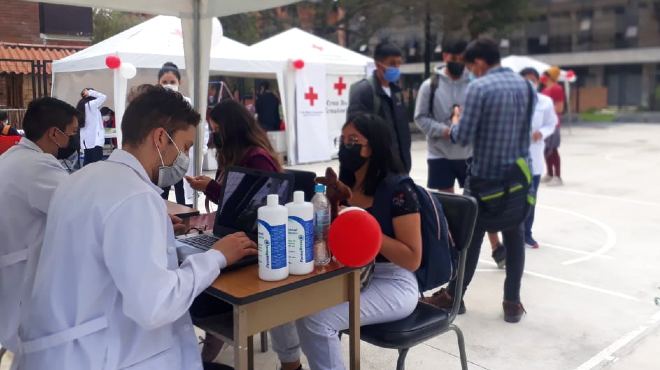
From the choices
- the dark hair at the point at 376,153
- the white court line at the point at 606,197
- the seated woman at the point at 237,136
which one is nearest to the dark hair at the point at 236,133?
the seated woman at the point at 237,136

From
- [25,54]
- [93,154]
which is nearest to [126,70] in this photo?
[93,154]

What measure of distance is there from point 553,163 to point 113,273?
796cm

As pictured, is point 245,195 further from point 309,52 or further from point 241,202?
point 309,52

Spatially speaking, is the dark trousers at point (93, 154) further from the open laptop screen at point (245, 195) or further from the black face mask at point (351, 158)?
the black face mask at point (351, 158)

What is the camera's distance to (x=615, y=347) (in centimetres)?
314

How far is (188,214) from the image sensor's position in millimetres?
2865

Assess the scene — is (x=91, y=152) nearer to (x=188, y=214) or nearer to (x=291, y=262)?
(x=188, y=214)

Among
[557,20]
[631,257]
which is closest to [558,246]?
[631,257]

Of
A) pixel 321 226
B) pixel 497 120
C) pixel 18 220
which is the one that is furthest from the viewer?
pixel 497 120

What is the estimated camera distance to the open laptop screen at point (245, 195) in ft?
6.65

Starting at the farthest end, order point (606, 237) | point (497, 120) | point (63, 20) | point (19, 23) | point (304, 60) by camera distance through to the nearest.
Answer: point (19, 23)
point (63, 20)
point (304, 60)
point (606, 237)
point (497, 120)

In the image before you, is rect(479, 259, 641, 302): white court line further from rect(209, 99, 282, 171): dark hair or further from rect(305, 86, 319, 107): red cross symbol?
rect(305, 86, 319, 107): red cross symbol

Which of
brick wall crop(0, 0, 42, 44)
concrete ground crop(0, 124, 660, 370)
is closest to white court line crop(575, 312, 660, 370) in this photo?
concrete ground crop(0, 124, 660, 370)

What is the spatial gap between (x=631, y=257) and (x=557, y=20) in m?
29.9
